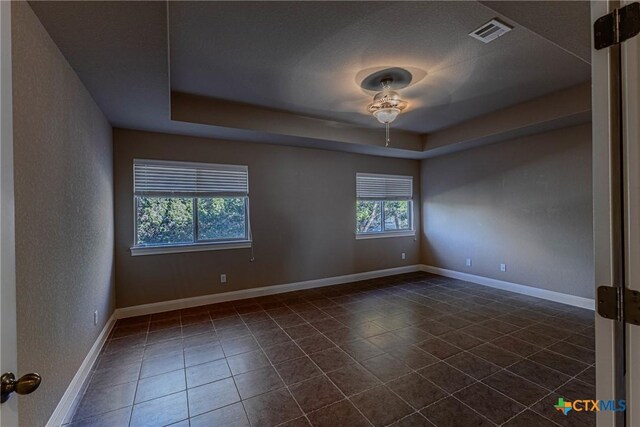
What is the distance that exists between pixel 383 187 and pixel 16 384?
5.49 metres

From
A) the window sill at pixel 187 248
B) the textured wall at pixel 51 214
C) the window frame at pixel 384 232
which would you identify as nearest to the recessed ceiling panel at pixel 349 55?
the textured wall at pixel 51 214

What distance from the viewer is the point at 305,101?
351 centimetres

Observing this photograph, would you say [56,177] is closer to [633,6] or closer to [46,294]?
[46,294]

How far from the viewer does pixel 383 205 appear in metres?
5.77

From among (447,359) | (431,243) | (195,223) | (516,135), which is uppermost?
(516,135)

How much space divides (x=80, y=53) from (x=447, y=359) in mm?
3715

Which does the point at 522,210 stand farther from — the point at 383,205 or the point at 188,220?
the point at 188,220

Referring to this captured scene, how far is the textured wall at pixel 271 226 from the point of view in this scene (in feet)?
12.1

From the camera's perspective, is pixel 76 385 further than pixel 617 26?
Yes

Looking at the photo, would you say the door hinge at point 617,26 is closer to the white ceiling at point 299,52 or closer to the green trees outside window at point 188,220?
the white ceiling at point 299,52

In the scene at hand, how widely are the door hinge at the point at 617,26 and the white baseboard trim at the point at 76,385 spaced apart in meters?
3.09

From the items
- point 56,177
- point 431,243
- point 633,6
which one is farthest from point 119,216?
point 431,243

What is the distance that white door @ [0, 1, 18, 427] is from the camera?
71 centimetres

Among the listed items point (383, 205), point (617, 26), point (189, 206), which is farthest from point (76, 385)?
point (383, 205)
